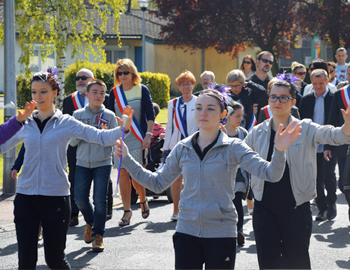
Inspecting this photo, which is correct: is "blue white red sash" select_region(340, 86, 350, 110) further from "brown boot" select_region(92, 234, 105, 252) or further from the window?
the window

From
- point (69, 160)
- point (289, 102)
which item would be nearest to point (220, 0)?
point (69, 160)

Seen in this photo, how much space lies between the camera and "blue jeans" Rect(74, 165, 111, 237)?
6000 mm

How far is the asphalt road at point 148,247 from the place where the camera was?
5.48 m

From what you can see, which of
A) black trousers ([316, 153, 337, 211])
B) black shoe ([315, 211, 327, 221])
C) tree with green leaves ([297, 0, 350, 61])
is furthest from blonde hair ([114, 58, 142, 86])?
tree with green leaves ([297, 0, 350, 61])

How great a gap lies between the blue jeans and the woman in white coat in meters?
1.55

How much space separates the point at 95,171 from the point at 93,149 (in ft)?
0.89

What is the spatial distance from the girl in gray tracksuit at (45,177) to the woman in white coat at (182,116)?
9.90 feet

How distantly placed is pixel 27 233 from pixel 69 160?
3.14 m

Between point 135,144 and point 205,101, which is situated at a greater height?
point 205,101

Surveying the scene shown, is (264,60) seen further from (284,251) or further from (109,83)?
(109,83)

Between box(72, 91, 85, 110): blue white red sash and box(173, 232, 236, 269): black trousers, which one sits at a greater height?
box(72, 91, 85, 110): blue white red sash

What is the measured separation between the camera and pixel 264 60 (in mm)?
8398

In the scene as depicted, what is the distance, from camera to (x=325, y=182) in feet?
25.2

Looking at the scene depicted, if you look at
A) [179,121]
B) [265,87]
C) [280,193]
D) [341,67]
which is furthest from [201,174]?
[341,67]
